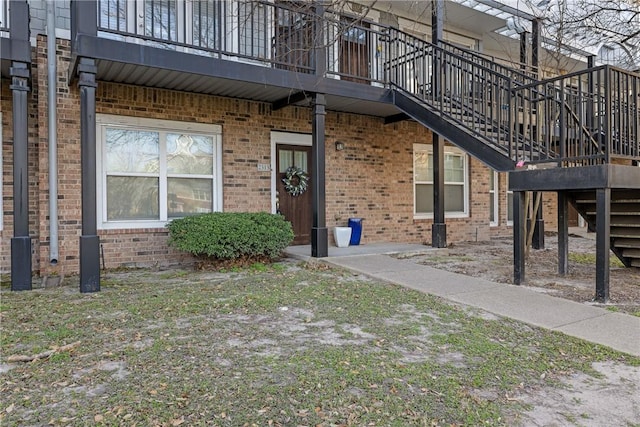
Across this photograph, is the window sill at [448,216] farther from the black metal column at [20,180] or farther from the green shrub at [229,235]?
the black metal column at [20,180]

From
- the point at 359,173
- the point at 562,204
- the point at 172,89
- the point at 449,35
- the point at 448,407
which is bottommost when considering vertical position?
the point at 448,407

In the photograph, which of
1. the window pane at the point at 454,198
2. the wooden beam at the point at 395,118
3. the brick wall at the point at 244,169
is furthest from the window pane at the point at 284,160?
the window pane at the point at 454,198

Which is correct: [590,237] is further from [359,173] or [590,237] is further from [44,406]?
[44,406]

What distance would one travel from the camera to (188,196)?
794 cm

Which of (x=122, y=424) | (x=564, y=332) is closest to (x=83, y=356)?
(x=122, y=424)

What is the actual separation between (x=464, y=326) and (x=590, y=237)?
10.1 meters

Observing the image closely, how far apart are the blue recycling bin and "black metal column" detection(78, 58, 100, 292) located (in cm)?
515

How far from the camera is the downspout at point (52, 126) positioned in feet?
20.8

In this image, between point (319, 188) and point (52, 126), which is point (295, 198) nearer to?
point (319, 188)

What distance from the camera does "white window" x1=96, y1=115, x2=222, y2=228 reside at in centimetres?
722

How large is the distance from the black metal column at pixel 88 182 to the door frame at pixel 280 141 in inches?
145

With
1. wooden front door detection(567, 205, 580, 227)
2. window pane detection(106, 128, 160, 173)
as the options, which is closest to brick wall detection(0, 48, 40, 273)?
window pane detection(106, 128, 160, 173)

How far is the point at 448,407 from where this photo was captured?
257cm

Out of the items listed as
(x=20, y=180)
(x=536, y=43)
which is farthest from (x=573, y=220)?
(x=20, y=180)
